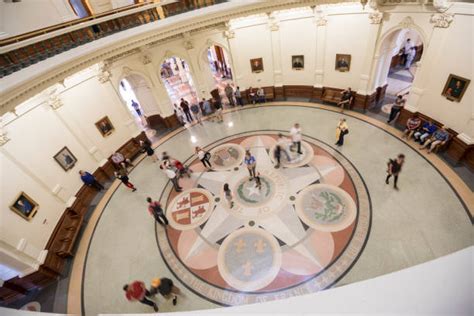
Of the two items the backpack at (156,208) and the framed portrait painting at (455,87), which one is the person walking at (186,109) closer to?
the backpack at (156,208)

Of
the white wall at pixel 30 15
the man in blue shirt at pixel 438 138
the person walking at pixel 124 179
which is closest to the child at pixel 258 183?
the person walking at pixel 124 179

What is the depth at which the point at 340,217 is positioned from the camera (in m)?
7.40

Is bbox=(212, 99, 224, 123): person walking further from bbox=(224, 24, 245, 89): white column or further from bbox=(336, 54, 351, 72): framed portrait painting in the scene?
bbox=(336, 54, 351, 72): framed portrait painting

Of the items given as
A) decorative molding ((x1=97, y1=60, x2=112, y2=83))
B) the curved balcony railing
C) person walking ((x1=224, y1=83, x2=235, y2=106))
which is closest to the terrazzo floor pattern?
decorative molding ((x1=97, y1=60, x2=112, y2=83))

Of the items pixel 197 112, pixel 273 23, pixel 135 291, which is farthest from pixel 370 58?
A: pixel 135 291

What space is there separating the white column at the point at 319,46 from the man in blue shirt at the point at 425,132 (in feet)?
17.2

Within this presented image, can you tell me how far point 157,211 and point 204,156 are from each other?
3063 millimetres

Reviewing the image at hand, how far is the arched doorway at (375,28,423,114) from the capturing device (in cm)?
1025

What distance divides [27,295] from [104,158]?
18.1ft

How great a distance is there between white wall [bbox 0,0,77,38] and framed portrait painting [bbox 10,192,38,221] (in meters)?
5.98

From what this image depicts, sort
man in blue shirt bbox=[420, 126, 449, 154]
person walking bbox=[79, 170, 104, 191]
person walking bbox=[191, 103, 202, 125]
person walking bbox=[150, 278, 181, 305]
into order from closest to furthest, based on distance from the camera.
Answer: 1. person walking bbox=[150, 278, 181, 305]
2. man in blue shirt bbox=[420, 126, 449, 154]
3. person walking bbox=[79, 170, 104, 191]
4. person walking bbox=[191, 103, 202, 125]

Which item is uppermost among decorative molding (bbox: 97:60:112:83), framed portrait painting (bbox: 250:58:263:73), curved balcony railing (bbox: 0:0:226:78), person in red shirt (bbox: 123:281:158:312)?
curved balcony railing (bbox: 0:0:226:78)

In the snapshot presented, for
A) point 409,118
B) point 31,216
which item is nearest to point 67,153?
point 31,216

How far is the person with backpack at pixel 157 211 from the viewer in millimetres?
7670
